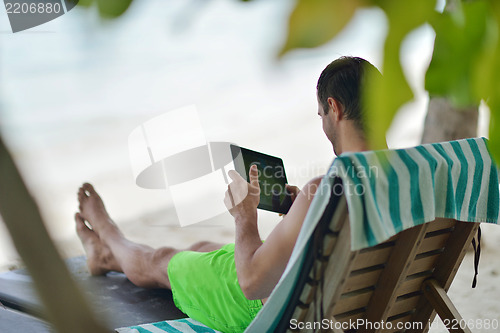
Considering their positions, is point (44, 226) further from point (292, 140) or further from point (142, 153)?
point (292, 140)

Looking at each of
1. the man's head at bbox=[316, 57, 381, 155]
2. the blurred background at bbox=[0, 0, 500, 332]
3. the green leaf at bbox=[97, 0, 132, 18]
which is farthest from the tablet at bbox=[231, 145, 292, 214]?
the green leaf at bbox=[97, 0, 132, 18]

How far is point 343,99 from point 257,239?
0.48 meters

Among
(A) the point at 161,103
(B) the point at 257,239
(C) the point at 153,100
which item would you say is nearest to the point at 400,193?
(B) the point at 257,239

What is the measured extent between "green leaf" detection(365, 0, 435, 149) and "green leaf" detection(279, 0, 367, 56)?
21 mm

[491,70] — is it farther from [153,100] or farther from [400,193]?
[153,100]

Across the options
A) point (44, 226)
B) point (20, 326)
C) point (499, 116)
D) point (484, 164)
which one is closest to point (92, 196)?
point (20, 326)

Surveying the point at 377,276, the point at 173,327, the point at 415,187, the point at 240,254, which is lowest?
the point at 173,327

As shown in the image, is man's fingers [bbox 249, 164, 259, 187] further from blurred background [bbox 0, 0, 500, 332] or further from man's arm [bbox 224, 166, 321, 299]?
blurred background [bbox 0, 0, 500, 332]

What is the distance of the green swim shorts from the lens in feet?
6.14

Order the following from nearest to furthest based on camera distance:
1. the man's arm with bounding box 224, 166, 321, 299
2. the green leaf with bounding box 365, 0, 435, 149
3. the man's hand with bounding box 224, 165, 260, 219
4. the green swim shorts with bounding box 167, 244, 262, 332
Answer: the green leaf with bounding box 365, 0, 435, 149 → the man's arm with bounding box 224, 166, 321, 299 → the man's hand with bounding box 224, 165, 260, 219 → the green swim shorts with bounding box 167, 244, 262, 332

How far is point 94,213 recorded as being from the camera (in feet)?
9.01

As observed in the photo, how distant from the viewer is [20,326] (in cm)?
194

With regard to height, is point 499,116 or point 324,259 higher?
point 499,116

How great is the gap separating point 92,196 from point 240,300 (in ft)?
3.92
